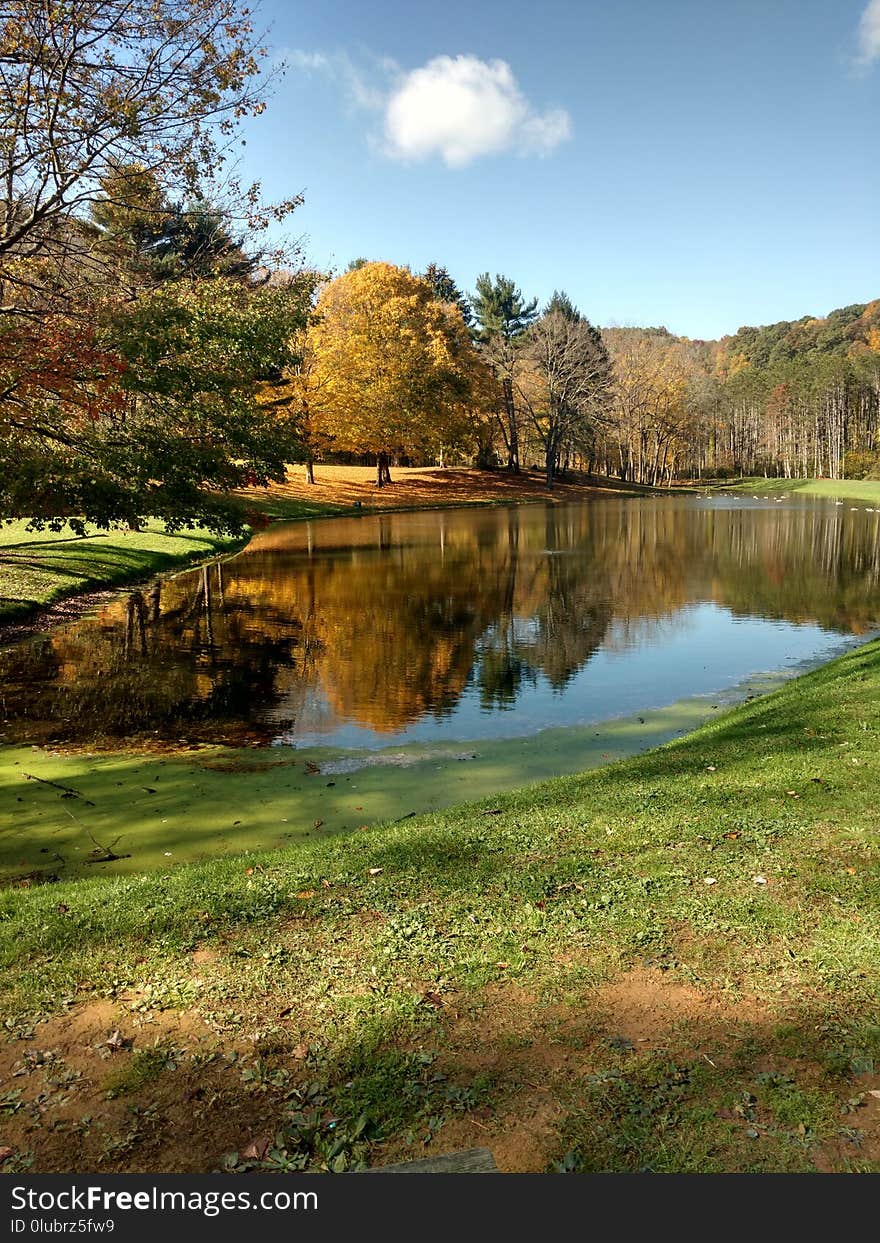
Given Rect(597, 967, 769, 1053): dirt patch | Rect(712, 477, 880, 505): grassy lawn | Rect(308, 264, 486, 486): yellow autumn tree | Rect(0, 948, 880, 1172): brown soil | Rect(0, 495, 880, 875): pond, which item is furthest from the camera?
Rect(712, 477, 880, 505): grassy lawn

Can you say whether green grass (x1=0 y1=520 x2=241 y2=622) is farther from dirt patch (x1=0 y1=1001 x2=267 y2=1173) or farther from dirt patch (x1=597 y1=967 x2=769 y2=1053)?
dirt patch (x1=597 y1=967 x2=769 y2=1053)

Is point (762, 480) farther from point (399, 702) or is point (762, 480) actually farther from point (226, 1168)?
point (226, 1168)

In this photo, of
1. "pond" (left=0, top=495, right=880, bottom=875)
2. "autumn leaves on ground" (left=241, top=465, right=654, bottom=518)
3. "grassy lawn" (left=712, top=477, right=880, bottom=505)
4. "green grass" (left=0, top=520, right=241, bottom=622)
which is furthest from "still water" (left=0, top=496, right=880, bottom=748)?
"grassy lawn" (left=712, top=477, right=880, bottom=505)

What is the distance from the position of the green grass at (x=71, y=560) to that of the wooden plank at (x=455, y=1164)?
1389 centimetres

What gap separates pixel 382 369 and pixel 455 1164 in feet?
172

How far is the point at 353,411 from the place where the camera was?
51.3m

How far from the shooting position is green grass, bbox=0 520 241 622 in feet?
59.4

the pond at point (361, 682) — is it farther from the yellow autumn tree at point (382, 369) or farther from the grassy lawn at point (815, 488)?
the grassy lawn at point (815, 488)

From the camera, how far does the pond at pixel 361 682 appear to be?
26.2ft

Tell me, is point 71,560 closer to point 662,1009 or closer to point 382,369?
point 662,1009

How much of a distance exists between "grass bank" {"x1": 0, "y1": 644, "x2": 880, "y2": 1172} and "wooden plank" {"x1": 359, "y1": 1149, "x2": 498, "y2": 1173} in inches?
13.7

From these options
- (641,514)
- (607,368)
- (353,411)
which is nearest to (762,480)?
(607,368)

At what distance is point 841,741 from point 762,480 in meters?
99.1

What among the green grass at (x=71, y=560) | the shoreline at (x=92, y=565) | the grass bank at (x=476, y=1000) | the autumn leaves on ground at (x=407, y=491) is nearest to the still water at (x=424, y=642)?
the shoreline at (x=92, y=565)
